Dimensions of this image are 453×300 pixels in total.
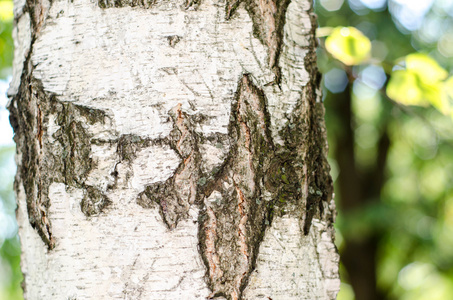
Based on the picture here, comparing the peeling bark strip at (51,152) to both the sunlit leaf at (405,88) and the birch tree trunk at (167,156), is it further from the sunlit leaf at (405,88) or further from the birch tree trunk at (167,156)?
the sunlit leaf at (405,88)

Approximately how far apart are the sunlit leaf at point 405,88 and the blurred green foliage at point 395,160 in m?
1.73

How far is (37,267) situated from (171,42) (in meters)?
0.47

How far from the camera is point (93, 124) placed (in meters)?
0.66

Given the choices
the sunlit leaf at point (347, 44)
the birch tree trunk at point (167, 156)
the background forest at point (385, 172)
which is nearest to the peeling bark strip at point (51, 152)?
the birch tree trunk at point (167, 156)

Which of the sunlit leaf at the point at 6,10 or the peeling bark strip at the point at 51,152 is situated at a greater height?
the sunlit leaf at the point at 6,10

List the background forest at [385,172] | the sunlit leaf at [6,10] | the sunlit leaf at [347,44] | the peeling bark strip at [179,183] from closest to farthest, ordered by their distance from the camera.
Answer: the peeling bark strip at [179,183] → the sunlit leaf at [347,44] → the sunlit leaf at [6,10] → the background forest at [385,172]

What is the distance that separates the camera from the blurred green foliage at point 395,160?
3.54 metres

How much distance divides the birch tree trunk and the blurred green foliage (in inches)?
103

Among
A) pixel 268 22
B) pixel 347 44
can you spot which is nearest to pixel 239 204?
pixel 268 22

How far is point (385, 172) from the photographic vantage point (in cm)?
484

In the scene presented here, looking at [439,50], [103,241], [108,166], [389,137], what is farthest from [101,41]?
[389,137]

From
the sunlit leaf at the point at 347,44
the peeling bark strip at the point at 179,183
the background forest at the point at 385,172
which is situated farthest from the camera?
the background forest at the point at 385,172

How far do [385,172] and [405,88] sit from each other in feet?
12.4

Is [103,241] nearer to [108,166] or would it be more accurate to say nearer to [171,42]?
[108,166]
